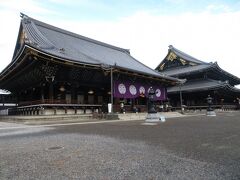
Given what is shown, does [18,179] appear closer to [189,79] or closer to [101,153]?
[101,153]

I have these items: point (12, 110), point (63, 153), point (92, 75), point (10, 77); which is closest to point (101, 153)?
point (63, 153)

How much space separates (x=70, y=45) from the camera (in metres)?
28.1

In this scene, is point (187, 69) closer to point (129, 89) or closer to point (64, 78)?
point (129, 89)

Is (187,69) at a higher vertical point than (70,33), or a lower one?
lower

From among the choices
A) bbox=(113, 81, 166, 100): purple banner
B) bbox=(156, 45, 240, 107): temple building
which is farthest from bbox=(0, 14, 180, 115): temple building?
bbox=(156, 45, 240, 107): temple building

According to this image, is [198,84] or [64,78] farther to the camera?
[198,84]

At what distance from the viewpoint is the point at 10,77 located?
90.2ft

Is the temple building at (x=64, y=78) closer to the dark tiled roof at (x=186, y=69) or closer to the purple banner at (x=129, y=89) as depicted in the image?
the purple banner at (x=129, y=89)

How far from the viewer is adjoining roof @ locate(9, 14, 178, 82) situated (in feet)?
74.5

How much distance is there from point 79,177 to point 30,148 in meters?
2.86

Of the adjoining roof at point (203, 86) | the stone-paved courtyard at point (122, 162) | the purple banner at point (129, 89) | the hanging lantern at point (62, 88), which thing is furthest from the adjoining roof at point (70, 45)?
the stone-paved courtyard at point (122, 162)

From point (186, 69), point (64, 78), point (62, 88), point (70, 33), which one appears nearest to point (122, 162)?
point (64, 78)

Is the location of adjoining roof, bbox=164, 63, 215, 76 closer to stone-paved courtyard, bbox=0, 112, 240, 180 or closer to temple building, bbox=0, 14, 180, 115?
temple building, bbox=0, 14, 180, 115

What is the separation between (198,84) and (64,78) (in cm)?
2616
